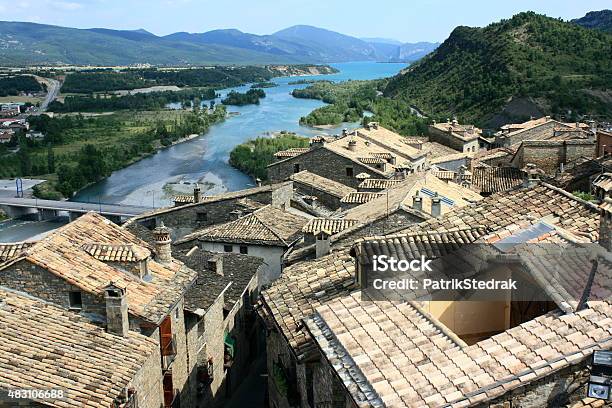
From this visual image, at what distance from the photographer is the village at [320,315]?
602cm

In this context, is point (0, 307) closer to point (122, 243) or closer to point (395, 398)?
point (122, 243)

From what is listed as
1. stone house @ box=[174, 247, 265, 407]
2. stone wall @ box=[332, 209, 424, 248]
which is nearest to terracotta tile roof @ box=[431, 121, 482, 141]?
stone house @ box=[174, 247, 265, 407]

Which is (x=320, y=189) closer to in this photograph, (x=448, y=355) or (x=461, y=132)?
(x=448, y=355)

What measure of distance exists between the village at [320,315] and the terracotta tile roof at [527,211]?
0.03 metres

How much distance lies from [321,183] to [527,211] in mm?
17893

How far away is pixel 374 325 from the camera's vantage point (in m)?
7.23

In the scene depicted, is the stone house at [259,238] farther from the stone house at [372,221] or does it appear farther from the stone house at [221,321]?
the stone house at [372,221]

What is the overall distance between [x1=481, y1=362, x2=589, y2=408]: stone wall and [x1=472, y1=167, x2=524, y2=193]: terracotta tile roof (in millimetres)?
23040

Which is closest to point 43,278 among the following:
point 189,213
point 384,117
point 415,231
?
point 415,231

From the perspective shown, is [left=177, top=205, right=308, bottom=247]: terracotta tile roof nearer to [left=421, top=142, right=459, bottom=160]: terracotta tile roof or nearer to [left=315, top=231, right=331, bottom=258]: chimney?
[left=315, top=231, right=331, bottom=258]: chimney

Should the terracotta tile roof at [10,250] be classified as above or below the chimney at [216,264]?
above

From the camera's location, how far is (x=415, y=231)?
417 inches

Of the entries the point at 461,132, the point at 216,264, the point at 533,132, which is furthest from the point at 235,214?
the point at 461,132

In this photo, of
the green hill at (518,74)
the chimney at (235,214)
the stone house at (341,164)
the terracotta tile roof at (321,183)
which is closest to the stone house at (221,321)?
the chimney at (235,214)
